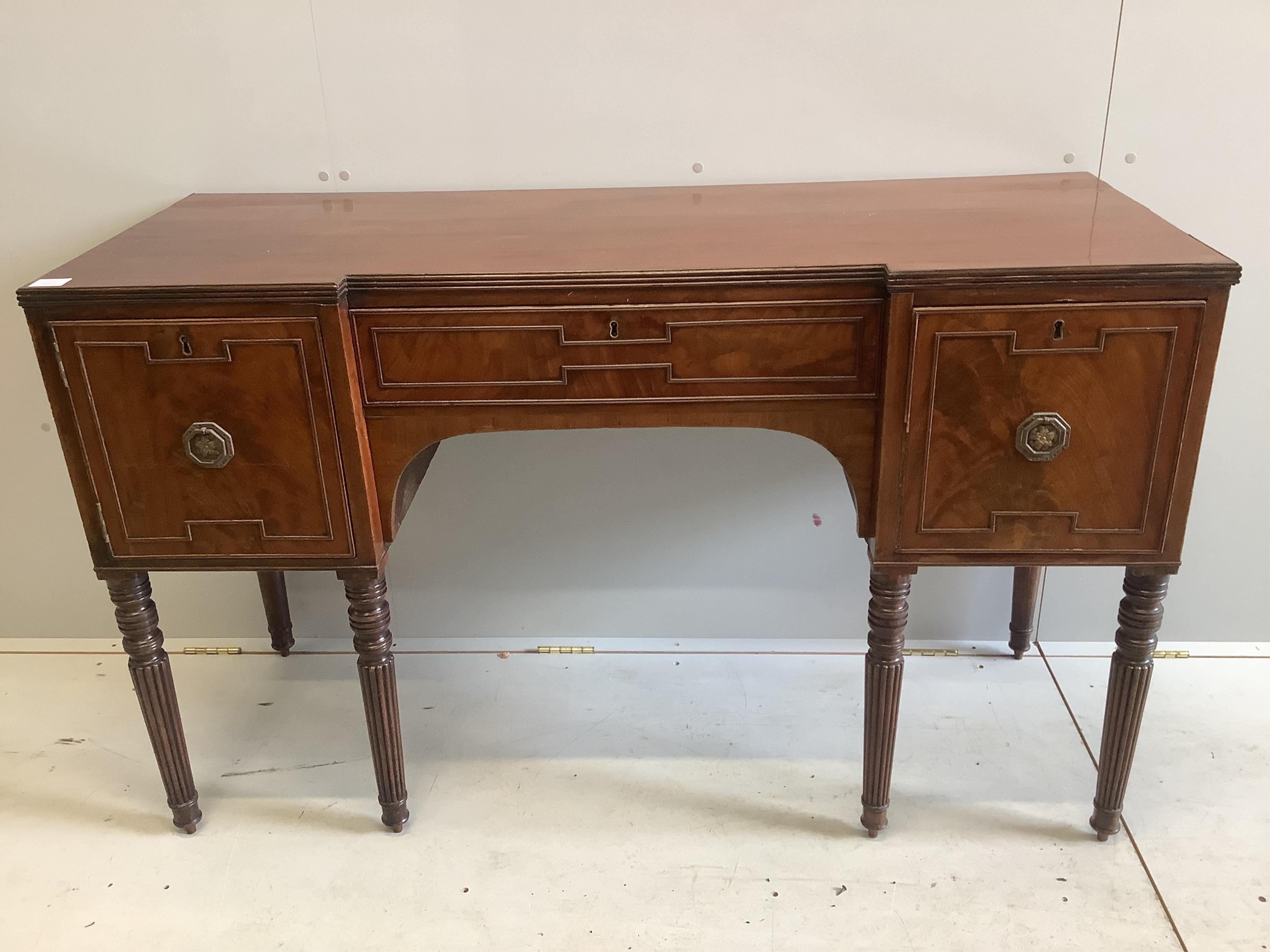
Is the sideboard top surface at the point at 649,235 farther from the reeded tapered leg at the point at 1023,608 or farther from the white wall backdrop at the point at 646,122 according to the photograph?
the reeded tapered leg at the point at 1023,608

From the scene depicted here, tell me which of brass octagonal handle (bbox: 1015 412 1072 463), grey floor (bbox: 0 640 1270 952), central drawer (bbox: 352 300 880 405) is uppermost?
central drawer (bbox: 352 300 880 405)

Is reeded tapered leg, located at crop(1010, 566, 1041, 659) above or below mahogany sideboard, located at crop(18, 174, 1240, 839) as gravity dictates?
below

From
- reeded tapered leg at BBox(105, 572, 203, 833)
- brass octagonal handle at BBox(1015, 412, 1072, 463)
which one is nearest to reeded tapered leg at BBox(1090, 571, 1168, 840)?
brass octagonal handle at BBox(1015, 412, 1072, 463)

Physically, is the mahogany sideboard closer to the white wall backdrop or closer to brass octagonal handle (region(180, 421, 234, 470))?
brass octagonal handle (region(180, 421, 234, 470))

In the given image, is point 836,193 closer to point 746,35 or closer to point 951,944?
point 746,35

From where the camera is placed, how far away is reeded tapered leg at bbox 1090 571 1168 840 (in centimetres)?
141

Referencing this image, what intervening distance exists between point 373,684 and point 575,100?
3.24 ft

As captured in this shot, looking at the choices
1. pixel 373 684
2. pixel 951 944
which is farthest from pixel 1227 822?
pixel 373 684

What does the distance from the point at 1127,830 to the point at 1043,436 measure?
0.71 m

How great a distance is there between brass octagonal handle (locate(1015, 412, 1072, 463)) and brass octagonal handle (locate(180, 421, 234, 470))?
1.01m

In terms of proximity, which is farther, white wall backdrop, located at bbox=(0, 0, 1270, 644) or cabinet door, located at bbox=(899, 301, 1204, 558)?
white wall backdrop, located at bbox=(0, 0, 1270, 644)

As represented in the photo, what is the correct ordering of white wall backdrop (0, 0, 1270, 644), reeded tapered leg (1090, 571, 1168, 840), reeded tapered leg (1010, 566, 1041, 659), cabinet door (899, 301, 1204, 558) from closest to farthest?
1. cabinet door (899, 301, 1204, 558)
2. reeded tapered leg (1090, 571, 1168, 840)
3. white wall backdrop (0, 0, 1270, 644)
4. reeded tapered leg (1010, 566, 1041, 659)

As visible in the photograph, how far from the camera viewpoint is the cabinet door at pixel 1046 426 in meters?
1.23

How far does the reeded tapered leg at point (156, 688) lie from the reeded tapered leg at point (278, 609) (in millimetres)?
394
